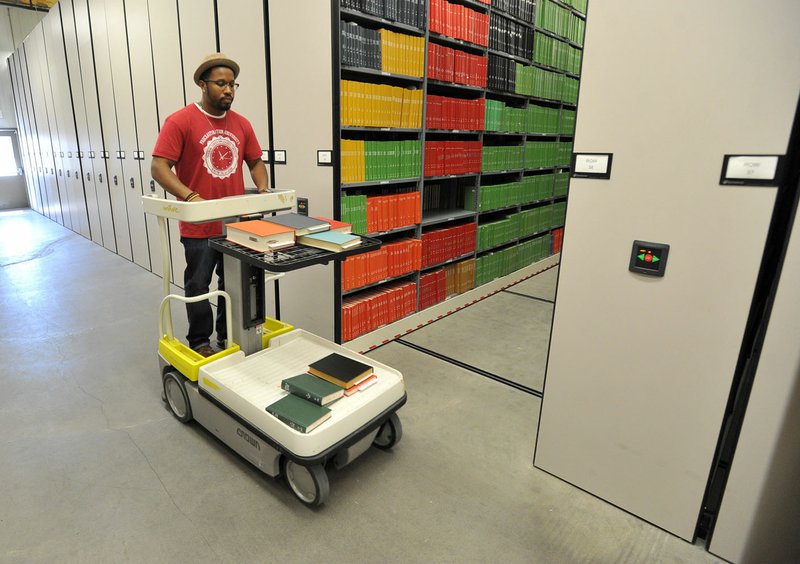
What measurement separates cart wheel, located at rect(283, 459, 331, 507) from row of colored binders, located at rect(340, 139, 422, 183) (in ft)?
Result: 5.91

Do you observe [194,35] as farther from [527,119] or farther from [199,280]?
[527,119]

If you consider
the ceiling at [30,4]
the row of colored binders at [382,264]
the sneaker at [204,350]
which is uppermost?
the ceiling at [30,4]

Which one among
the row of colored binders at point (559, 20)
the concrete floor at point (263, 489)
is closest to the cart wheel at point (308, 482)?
the concrete floor at point (263, 489)

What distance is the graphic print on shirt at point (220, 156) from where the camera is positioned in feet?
8.15

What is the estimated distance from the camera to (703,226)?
1499mm

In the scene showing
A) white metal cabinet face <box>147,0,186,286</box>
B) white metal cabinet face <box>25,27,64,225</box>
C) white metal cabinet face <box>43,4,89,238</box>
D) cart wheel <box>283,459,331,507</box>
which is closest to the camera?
cart wheel <box>283,459,331,507</box>

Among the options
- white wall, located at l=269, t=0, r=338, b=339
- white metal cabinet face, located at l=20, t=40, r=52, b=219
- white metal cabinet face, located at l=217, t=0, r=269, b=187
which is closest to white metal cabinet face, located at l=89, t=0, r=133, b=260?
white metal cabinet face, located at l=217, t=0, r=269, b=187

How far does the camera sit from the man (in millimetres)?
2312

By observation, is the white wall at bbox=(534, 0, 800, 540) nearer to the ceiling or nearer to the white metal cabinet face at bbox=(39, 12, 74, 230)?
the white metal cabinet face at bbox=(39, 12, 74, 230)

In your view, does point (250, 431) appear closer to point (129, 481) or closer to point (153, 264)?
point (129, 481)

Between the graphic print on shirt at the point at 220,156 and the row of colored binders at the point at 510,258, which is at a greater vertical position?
the graphic print on shirt at the point at 220,156

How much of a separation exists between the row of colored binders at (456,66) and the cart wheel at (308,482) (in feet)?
9.50

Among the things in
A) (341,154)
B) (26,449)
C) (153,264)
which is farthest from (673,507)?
(153,264)

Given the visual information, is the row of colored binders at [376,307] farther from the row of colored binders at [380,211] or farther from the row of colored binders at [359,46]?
the row of colored binders at [359,46]
